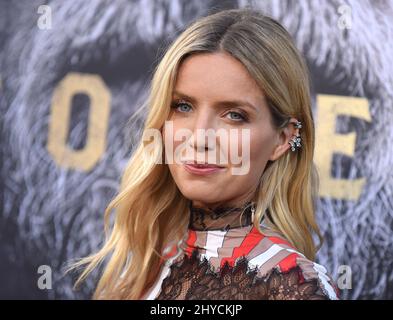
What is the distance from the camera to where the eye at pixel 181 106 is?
1.52 metres

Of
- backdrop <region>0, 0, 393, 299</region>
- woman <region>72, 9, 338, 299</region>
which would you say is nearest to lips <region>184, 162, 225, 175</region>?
woman <region>72, 9, 338, 299</region>

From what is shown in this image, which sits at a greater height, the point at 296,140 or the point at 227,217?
the point at 296,140

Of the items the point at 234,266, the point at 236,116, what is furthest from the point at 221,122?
the point at 234,266

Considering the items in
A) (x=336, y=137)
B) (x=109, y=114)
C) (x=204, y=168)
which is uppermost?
(x=109, y=114)

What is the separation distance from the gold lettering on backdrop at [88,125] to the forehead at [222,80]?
4.61 ft

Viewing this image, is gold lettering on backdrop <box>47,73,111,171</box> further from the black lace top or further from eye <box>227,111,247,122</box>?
eye <box>227,111,247,122</box>

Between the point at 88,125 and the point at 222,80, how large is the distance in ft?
4.93

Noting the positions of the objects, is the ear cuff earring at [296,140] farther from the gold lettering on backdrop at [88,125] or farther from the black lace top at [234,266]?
the gold lettering on backdrop at [88,125]

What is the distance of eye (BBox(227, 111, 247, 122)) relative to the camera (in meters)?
1.46

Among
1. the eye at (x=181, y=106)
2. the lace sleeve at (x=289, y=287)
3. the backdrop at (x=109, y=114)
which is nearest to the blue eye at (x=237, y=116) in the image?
the eye at (x=181, y=106)

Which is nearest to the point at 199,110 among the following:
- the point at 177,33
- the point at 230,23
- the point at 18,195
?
the point at 230,23

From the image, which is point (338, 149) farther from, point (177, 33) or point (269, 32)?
point (269, 32)

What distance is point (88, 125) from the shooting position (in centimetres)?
283

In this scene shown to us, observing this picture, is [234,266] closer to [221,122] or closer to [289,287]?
[289,287]
